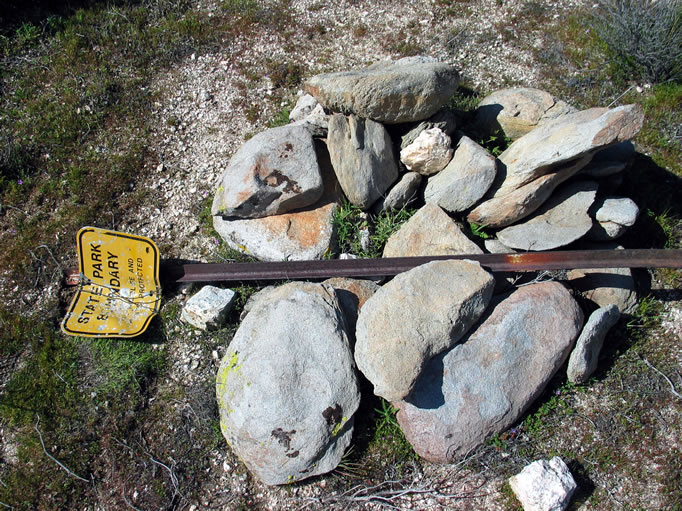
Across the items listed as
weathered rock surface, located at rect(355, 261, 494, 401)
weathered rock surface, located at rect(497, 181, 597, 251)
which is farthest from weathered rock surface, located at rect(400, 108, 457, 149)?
weathered rock surface, located at rect(355, 261, 494, 401)

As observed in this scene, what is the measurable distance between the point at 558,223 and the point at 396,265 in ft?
4.38

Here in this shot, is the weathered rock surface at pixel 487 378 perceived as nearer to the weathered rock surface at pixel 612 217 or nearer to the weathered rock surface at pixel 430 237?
the weathered rock surface at pixel 430 237

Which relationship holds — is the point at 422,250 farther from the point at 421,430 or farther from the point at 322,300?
the point at 421,430

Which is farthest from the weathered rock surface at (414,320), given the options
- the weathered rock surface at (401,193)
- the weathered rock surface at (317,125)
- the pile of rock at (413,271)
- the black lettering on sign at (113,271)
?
the black lettering on sign at (113,271)

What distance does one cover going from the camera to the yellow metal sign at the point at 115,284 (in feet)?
13.2

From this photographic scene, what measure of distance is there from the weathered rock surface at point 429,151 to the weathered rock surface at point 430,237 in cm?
37

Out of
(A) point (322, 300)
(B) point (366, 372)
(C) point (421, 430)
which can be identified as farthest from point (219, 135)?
(C) point (421, 430)

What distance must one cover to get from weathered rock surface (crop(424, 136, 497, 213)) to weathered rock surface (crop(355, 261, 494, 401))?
2.60ft

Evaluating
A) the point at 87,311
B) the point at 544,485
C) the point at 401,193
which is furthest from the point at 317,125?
the point at 544,485

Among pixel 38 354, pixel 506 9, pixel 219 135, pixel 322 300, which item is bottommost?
pixel 38 354

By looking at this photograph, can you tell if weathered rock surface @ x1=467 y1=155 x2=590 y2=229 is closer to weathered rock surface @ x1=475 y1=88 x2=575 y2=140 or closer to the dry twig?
weathered rock surface @ x1=475 y1=88 x2=575 y2=140

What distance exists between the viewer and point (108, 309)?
409cm

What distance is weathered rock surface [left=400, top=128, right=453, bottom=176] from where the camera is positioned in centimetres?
417

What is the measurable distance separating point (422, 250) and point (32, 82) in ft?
15.1
